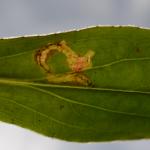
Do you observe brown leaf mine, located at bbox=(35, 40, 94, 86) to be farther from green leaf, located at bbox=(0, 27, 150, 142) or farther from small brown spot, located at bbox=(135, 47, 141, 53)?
small brown spot, located at bbox=(135, 47, 141, 53)

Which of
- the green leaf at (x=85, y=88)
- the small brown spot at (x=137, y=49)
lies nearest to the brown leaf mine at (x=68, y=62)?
the green leaf at (x=85, y=88)

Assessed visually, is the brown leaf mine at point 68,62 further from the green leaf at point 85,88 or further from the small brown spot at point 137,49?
the small brown spot at point 137,49

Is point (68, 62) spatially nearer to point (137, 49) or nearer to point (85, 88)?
point (85, 88)

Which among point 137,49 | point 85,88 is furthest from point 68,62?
point 137,49

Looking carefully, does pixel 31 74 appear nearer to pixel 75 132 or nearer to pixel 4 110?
pixel 4 110

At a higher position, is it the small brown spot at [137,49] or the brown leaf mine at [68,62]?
the small brown spot at [137,49]

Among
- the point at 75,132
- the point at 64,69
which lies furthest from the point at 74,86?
the point at 75,132

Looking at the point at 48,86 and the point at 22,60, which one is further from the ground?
the point at 22,60
